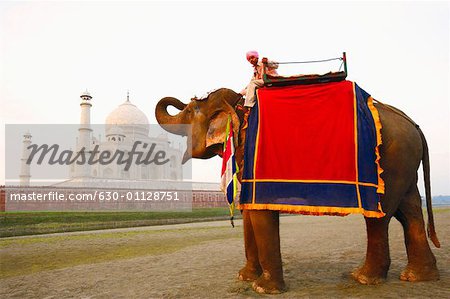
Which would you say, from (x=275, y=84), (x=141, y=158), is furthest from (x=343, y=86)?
(x=141, y=158)

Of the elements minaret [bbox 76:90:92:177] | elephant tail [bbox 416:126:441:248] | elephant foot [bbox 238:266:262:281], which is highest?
minaret [bbox 76:90:92:177]

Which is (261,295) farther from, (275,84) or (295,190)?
(275,84)

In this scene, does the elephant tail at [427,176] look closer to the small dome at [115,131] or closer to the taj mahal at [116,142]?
the taj mahal at [116,142]

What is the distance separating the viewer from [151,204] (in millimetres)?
35250

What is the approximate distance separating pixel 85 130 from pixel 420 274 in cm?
5825

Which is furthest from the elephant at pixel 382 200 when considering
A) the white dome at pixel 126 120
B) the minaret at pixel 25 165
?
the white dome at pixel 126 120

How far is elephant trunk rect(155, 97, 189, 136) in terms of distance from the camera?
6042mm

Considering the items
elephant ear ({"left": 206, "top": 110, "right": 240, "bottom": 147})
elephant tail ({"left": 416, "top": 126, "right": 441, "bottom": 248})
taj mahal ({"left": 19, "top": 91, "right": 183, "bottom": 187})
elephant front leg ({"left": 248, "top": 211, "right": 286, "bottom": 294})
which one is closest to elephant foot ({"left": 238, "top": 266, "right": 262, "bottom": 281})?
elephant front leg ({"left": 248, "top": 211, "right": 286, "bottom": 294})

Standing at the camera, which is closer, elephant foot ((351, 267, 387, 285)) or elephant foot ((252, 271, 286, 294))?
elephant foot ((252, 271, 286, 294))

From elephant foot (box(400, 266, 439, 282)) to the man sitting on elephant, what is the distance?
305 centimetres

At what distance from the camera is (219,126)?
5.49m

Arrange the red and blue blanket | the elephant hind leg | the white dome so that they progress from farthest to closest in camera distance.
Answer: the white dome → the elephant hind leg → the red and blue blanket

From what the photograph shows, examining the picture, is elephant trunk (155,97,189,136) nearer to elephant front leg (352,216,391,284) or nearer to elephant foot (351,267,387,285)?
elephant front leg (352,216,391,284)

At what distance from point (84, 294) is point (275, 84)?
148 inches
